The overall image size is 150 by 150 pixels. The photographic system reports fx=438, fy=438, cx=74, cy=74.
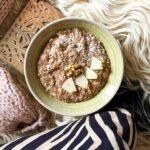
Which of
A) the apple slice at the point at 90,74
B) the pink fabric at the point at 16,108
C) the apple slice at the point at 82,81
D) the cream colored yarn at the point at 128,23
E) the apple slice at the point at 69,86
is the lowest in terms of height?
the pink fabric at the point at 16,108

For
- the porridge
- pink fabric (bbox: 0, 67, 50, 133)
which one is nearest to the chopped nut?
the porridge

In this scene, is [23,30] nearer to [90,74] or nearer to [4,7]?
[4,7]

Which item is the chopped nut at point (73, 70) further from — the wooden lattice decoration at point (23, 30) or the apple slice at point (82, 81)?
the wooden lattice decoration at point (23, 30)

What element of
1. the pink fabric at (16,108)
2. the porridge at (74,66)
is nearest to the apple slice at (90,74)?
the porridge at (74,66)

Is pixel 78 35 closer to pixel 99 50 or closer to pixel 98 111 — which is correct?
pixel 99 50

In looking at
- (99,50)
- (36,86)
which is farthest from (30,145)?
(99,50)

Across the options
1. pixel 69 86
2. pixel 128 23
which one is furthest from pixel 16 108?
pixel 128 23
